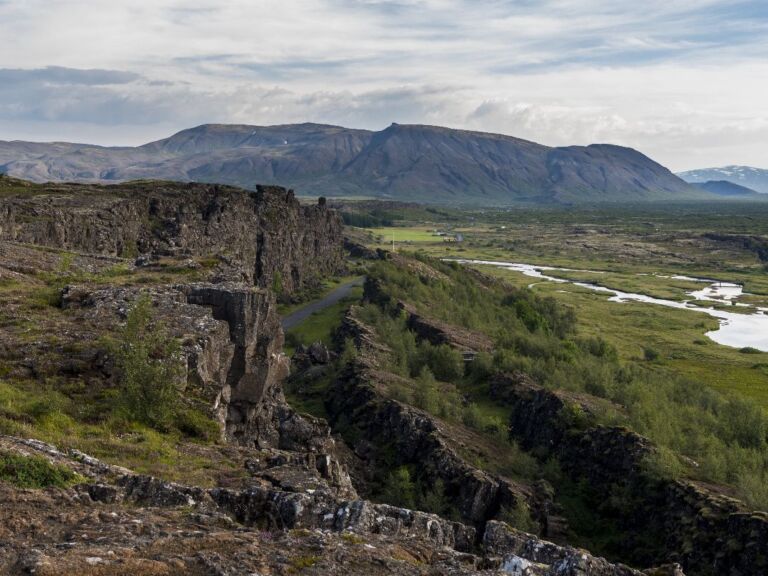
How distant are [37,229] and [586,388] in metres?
60.2

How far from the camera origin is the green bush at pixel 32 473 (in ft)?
59.7

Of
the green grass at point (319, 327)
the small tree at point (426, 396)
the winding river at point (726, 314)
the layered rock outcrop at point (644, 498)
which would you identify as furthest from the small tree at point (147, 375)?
the winding river at point (726, 314)

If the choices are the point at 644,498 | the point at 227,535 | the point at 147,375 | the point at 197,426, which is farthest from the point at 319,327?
the point at 227,535

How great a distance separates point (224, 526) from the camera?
17891 millimetres

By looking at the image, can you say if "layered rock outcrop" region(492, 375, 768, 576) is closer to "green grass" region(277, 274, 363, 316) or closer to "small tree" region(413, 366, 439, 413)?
"small tree" region(413, 366, 439, 413)

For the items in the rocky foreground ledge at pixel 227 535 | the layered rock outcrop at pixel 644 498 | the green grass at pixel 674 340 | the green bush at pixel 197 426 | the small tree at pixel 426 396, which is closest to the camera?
the rocky foreground ledge at pixel 227 535

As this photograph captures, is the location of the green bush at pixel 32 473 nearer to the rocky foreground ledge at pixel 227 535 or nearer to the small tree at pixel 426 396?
the rocky foreground ledge at pixel 227 535

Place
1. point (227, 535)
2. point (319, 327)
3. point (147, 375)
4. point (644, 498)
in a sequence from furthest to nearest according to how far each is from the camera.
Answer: point (319, 327)
point (644, 498)
point (147, 375)
point (227, 535)

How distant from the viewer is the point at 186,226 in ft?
327

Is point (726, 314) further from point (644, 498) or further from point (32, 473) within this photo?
point (32, 473)

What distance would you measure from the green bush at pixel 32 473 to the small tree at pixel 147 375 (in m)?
7.79

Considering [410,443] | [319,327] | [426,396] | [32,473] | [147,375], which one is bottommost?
[410,443]

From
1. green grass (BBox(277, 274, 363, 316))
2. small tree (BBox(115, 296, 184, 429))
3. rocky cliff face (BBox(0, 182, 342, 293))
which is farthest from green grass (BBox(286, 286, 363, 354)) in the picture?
small tree (BBox(115, 296, 184, 429))

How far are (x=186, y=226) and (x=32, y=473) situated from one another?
84410 mm
